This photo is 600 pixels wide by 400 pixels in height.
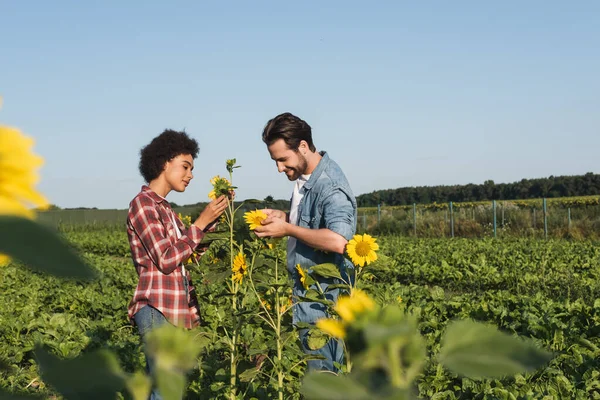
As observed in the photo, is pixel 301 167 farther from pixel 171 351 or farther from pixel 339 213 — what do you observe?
pixel 171 351

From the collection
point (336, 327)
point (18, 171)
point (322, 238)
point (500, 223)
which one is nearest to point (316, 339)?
point (322, 238)

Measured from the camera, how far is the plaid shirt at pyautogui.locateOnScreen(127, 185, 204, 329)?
9.66 feet

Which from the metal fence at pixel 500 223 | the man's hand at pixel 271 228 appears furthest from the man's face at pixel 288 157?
the metal fence at pixel 500 223

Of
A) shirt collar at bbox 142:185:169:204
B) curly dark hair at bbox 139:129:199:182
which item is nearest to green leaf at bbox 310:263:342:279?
A: shirt collar at bbox 142:185:169:204

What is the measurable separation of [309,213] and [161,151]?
85cm

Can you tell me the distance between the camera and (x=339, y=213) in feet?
9.98

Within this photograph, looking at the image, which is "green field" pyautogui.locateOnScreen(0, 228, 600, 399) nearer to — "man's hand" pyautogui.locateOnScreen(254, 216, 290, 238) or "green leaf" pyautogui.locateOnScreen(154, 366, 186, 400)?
"green leaf" pyautogui.locateOnScreen(154, 366, 186, 400)

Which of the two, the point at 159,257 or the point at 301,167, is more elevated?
the point at 301,167

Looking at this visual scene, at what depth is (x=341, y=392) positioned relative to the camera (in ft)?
0.83

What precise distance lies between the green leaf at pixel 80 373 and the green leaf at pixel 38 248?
6 centimetres

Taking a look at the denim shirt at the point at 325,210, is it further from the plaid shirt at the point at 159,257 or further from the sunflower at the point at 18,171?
the sunflower at the point at 18,171

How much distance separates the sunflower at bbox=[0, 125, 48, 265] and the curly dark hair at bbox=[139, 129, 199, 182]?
3.20 m

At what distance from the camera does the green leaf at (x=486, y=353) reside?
10.8 inches

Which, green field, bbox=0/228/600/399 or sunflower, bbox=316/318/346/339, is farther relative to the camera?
green field, bbox=0/228/600/399
